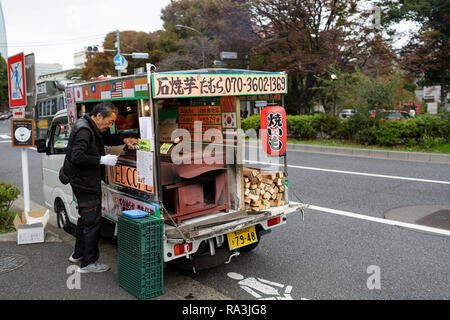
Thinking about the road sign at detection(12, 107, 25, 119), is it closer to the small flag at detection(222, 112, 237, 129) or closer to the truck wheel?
the truck wheel

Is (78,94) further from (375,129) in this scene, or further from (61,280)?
(375,129)

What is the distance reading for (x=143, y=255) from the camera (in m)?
3.74

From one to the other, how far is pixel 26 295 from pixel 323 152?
40.8 ft

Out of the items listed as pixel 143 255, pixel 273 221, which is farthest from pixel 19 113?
pixel 273 221

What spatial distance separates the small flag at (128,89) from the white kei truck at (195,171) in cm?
1

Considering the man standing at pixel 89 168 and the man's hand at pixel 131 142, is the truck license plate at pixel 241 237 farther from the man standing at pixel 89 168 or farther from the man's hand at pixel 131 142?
the man's hand at pixel 131 142

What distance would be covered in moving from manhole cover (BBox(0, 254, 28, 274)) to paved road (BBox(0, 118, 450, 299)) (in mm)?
2154

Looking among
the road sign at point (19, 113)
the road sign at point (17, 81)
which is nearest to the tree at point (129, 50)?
the road sign at point (17, 81)

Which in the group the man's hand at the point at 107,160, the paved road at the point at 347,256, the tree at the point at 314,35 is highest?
the tree at the point at 314,35

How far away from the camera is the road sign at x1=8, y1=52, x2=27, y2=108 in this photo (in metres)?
5.67

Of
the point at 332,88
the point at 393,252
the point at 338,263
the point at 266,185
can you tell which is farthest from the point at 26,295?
the point at 332,88

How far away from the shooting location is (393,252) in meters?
5.14

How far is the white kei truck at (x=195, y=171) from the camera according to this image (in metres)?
3.96
